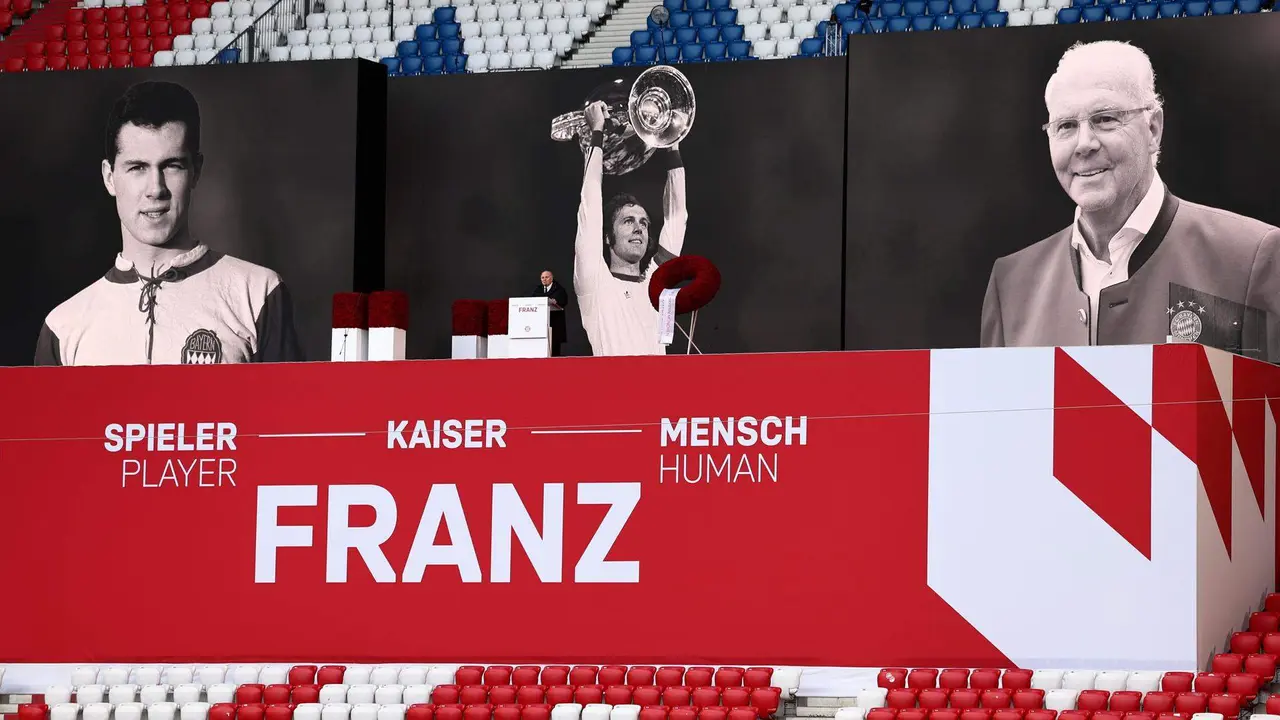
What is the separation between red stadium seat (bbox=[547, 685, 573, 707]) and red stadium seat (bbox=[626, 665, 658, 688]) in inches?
17.4

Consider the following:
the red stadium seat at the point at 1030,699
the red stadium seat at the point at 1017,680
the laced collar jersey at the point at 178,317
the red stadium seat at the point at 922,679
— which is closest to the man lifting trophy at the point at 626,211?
the laced collar jersey at the point at 178,317

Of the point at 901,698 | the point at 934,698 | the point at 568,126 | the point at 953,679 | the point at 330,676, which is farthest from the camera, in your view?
the point at 568,126

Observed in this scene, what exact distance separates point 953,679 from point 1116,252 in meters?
5.32

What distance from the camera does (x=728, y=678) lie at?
13.8 m

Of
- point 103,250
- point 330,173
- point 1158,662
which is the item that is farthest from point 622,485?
point 103,250

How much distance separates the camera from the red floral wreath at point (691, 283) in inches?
596

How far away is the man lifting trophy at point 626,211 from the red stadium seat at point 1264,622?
6650 millimetres

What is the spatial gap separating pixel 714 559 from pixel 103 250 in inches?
334

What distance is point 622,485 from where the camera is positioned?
14.5 m

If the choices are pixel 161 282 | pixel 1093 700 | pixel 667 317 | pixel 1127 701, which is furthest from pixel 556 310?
pixel 1127 701

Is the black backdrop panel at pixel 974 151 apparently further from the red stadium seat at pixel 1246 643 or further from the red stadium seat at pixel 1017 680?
the red stadium seat at pixel 1017 680

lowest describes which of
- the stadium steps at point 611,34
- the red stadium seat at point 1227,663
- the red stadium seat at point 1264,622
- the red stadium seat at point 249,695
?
the red stadium seat at point 249,695

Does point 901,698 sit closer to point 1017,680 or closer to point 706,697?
point 1017,680

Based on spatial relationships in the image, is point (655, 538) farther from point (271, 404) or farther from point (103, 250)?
point (103, 250)
